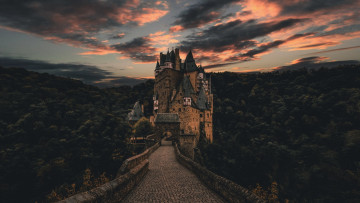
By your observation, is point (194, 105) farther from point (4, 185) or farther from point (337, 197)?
point (4, 185)

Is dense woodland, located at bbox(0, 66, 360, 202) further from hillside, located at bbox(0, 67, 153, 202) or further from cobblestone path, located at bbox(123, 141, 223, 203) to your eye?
cobblestone path, located at bbox(123, 141, 223, 203)

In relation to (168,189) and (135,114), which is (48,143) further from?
(168,189)

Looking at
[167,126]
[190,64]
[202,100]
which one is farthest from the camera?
[190,64]

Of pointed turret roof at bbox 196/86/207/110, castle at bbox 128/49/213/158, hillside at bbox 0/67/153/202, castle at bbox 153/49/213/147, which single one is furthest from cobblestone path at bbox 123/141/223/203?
pointed turret roof at bbox 196/86/207/110

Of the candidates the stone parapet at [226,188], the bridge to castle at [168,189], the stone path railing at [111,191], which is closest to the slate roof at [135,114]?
the bridge to castle at [168,189]

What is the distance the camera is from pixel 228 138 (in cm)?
6938

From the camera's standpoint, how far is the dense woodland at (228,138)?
30781 mm

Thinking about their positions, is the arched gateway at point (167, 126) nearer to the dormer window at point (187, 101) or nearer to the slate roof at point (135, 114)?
the dormer window at point (187, 101)

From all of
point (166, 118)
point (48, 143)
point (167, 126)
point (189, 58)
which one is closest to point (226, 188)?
point (167, 126)

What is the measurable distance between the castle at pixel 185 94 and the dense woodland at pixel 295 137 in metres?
6.78

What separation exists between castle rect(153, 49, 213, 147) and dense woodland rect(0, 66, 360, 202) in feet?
21.5

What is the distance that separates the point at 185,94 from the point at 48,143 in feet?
101

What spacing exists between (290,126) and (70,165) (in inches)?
2420

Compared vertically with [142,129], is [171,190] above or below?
above
